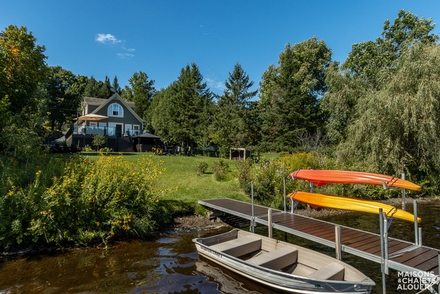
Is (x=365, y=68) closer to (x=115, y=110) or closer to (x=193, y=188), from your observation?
(x=193, y=188)

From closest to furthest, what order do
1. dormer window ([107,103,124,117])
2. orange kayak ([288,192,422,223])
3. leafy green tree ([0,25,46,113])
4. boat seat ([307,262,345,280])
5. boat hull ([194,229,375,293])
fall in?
boat hull ([194,229,375,293]), boat seat ([307,262,345,280]), orange kayak ([288,192,422,223]), leafy green tree ([0,25,46,113]), dormer window ([107,103,124,117])

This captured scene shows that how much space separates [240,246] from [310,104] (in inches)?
1114

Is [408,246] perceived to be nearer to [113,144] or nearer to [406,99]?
[406,99]

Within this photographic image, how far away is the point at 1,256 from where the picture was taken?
7766 millimetres

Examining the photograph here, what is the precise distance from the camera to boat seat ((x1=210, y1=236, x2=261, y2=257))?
7.46 meters

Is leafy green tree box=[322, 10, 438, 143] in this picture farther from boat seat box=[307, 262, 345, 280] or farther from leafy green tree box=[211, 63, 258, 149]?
boat seat box=[307, 262, 345, 280]

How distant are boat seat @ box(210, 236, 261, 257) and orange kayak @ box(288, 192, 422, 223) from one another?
219cm

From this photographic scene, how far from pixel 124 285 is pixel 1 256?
423 centimetres

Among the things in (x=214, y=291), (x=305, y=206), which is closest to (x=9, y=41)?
(x=214, y=291)

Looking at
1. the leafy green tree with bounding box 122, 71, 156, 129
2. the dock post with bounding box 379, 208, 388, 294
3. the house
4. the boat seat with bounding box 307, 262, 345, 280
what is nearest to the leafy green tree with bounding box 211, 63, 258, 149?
the house

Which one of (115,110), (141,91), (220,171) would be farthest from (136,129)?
(141,91)

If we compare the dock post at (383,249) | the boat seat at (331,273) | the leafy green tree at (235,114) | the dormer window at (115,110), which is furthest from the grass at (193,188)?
the dormer window at (115,110)

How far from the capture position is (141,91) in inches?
2584

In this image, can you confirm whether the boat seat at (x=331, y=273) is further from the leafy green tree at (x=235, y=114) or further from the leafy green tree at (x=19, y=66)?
the leafy green tree at (x=235, y=114)
